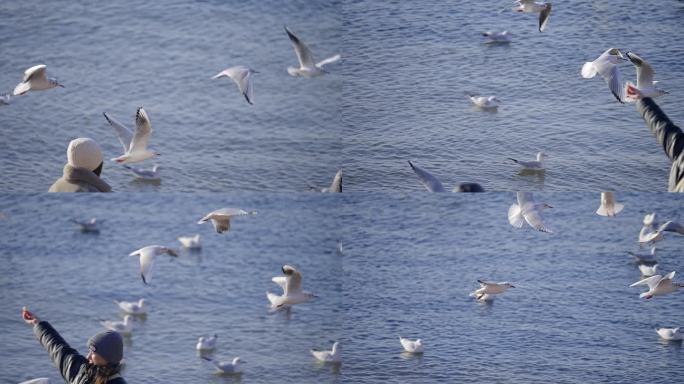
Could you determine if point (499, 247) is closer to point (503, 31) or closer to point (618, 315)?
point (618, 315)

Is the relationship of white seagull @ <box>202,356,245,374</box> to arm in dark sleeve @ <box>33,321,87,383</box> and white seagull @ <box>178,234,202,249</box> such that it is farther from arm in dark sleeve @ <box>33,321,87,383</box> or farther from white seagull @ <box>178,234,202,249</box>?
arm in dark sleeve @ <box>33,321,87,383</box>

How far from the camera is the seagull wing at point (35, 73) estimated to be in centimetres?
443

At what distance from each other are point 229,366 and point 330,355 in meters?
0.34

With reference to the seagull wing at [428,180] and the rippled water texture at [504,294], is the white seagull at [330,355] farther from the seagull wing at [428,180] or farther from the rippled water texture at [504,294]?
the seagull wing at [428,180]

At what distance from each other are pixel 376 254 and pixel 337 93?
57 cm

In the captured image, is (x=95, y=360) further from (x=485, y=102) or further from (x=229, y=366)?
(x=485, y=102)

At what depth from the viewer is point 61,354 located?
12.5ft

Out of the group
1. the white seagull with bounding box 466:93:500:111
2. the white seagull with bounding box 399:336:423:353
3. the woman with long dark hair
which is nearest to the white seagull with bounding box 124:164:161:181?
the woman with long dark hair

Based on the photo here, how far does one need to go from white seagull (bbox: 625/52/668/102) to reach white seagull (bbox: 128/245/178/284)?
166 centimetres

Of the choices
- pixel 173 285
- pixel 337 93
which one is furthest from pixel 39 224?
pixel 337 93

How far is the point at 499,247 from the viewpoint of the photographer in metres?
4.48

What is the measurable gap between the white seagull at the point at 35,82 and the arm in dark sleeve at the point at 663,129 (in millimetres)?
2008

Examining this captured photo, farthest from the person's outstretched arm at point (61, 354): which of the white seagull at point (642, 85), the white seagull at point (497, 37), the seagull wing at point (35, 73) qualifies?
the white seagull at point (642, 85)

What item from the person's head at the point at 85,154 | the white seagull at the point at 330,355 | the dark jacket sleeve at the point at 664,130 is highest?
the person's head at the point at 85,154
